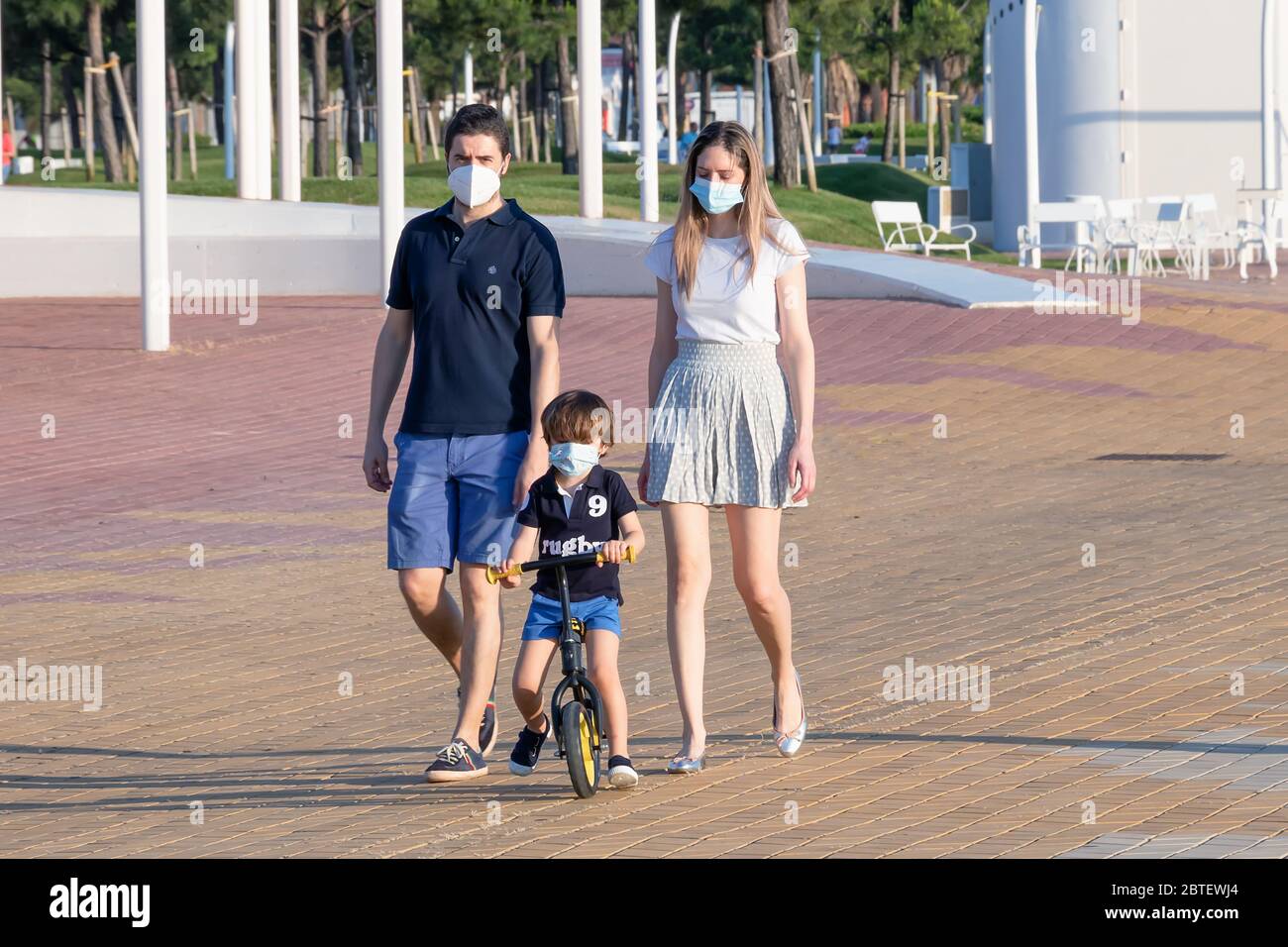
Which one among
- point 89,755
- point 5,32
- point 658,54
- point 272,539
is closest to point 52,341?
point 272,539

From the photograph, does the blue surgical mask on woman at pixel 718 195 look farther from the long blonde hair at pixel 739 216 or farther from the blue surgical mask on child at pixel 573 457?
the blue surgical mask on child at pixel 573 457

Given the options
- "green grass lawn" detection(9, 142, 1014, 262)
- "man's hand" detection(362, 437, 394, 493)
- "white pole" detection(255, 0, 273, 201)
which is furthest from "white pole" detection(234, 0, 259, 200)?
"man's hand" detection(362, 437, 394, 493)

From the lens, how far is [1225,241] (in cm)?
2720

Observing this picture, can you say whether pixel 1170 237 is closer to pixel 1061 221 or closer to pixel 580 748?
pixel 1061 221

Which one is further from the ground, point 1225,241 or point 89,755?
point 1225,241

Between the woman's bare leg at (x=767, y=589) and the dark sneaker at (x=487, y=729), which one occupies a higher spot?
the woman's bare leg at (x=767, y=589)

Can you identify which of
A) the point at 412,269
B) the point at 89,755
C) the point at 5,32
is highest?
the point at 5,32

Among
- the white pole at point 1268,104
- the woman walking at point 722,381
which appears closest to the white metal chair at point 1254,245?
the white pole at point 1268,104

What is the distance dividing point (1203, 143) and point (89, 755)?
26695 mm

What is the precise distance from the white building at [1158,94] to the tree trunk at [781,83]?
456 centimetres

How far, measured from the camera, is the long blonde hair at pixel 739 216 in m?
5.68

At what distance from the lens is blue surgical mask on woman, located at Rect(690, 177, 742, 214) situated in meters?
5.66

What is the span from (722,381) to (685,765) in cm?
110

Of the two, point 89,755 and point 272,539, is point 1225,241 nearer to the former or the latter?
point 272,539
